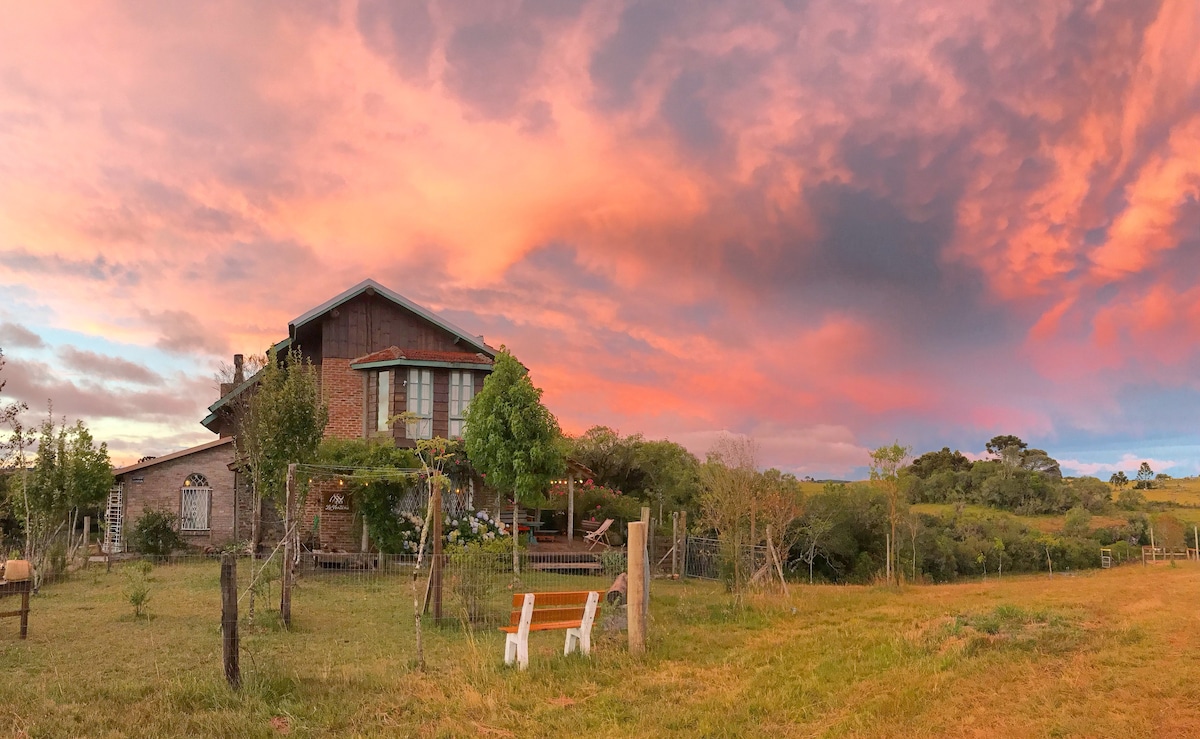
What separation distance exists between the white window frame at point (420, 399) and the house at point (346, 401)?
32 millimetres

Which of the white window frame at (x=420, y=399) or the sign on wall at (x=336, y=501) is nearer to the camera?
the sign on wall at (x=336, y=501)

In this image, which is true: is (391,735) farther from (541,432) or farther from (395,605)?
(541,432)

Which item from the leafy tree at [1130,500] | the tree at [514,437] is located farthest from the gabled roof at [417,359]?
the leafy tree at [1130,500]

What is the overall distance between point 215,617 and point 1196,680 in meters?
13.5

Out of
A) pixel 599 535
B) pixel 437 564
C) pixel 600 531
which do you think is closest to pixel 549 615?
pixel 437 564

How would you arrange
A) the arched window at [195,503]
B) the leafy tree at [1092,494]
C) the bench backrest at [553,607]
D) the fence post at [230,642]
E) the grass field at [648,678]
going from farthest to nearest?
the leafy tree at [1092,494], the arched window at [195,503], the bench backrest at [553,607], the fence post at [230,642], the grass field at [648,678]

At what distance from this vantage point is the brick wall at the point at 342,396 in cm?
2480

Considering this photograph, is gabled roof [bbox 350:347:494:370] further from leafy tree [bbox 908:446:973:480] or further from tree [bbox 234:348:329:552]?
leafy tree [bbox 908:446:973:480]

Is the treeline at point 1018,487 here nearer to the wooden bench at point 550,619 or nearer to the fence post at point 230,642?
the wooden bench at point 550,619

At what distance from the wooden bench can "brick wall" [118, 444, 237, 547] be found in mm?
20064

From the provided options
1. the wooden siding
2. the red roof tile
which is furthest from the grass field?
the wooden siding

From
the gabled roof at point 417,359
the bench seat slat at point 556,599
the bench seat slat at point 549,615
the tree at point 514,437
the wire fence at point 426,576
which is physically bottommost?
the wire fence at point 426,576

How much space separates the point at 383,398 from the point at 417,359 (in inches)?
72.0

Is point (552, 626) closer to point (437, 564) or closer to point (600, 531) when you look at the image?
point (437, 564)
